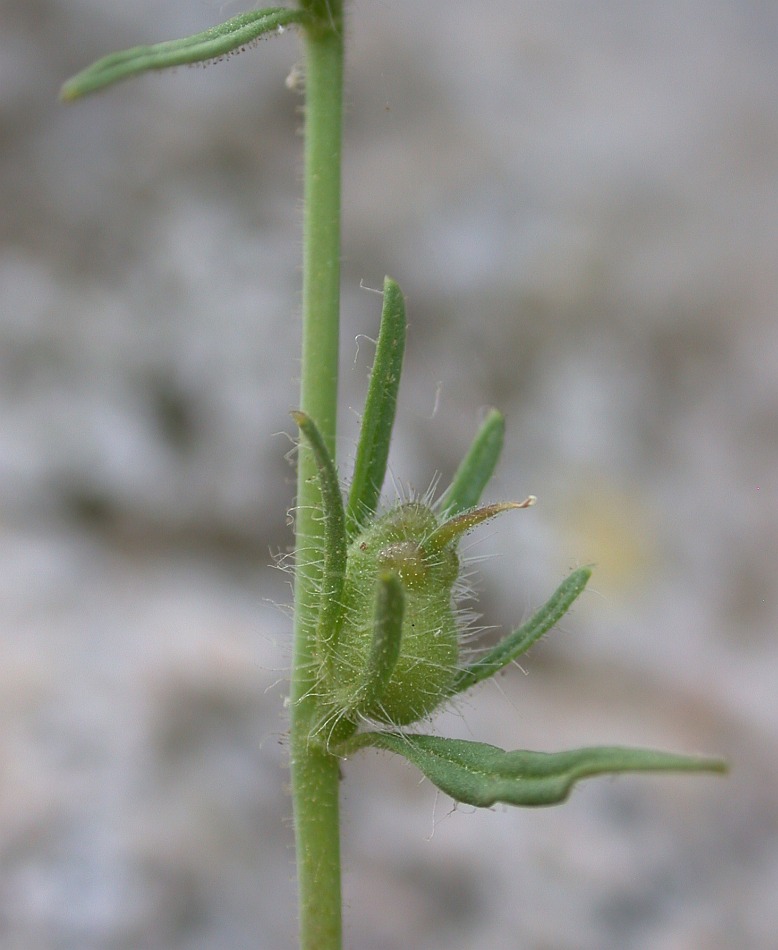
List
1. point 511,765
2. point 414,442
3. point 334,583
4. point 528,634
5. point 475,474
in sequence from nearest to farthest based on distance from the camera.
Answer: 1. point 511,765
2. point 334,583
3. point 528,634
4. point 475,474
5. point 414,442

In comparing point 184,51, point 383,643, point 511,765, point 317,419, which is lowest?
point 511,765

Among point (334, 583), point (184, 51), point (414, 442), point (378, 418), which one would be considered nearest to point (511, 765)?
point (334, 583)

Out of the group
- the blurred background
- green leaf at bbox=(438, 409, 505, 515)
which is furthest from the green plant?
the blurred background

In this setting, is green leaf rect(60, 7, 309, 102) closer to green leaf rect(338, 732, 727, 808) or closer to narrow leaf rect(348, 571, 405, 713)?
narrow leaf rect(348, 571, 405, 713)

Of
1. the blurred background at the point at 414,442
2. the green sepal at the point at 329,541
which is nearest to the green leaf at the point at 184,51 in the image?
the green sepal at the point at 329,541

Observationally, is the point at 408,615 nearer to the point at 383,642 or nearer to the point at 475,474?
the point at 383,642

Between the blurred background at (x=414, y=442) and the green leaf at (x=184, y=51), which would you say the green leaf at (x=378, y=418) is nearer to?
the green leaf at (x=184, y=51)
